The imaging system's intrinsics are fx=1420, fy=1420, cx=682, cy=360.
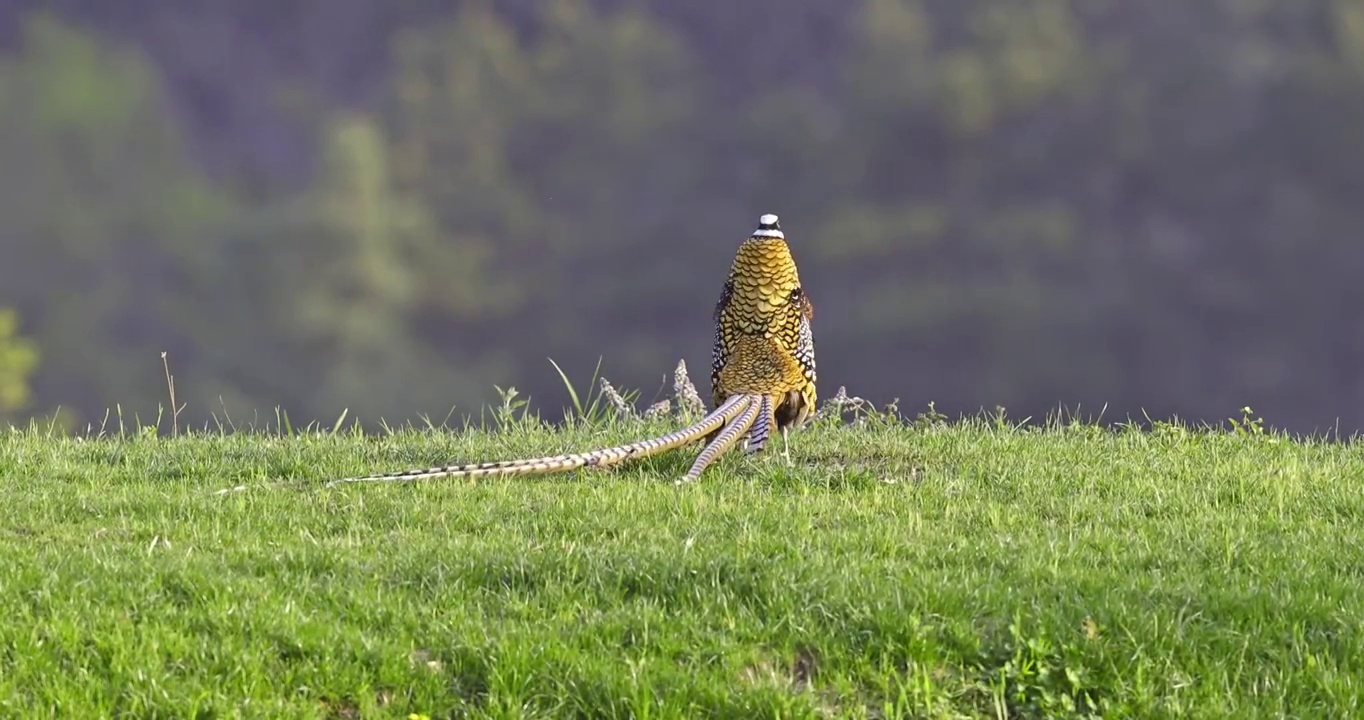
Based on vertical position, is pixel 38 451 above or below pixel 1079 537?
above

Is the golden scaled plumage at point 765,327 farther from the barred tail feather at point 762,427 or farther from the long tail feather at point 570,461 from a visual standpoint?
the long tail feather at point 570,461

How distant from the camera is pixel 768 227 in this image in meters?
10.5

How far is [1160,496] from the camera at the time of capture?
339 inches

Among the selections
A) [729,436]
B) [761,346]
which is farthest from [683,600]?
[761,346]

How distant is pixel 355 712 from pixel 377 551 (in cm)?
172

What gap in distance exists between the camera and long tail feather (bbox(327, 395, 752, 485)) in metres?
9.02

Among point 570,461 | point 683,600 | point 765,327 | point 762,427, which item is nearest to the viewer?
point 683,600

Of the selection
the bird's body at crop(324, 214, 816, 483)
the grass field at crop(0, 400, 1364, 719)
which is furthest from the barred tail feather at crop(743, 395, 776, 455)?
the grass field at crop(0, 400, 1364, 719)

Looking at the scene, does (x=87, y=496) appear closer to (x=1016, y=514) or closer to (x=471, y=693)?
(x=471, y=693)

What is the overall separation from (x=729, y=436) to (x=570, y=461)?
1.20 meters

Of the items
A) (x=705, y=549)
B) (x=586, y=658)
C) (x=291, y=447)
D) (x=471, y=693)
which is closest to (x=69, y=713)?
(x=471, y=693)

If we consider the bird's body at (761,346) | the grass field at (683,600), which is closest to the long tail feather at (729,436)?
the bird's body at (761,346)

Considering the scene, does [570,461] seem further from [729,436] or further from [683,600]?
[683,600]

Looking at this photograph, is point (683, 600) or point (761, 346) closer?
point (683, 600)
